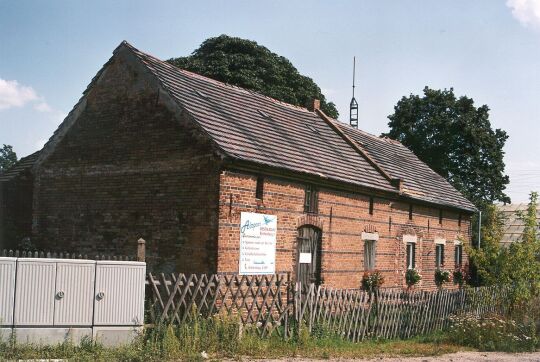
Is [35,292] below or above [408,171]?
below

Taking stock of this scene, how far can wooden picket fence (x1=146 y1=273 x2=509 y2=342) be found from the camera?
11484 millimetres

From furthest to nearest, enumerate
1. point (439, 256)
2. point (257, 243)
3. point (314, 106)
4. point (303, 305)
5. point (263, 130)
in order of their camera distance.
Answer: point (439, 256)
point (314, 106)
point (263, 130)
point (257, 243)
point (303, 305)

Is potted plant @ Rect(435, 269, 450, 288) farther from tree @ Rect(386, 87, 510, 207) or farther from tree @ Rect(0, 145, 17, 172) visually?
tree @ Rect(0, 145, 17, 172)

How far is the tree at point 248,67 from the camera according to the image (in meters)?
34.8

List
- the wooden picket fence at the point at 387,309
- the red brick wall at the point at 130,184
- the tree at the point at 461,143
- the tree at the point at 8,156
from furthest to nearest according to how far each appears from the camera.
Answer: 1. the tree at the point at 8,156
2. the tree at the point at 461,143
3. the red brick wall at the point at 130,184
4. the wooden picket fence at the point at 387,309

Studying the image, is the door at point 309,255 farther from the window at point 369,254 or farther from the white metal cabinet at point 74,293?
the white metal cabinet at point 74,293

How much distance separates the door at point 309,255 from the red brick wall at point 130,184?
11.6ft

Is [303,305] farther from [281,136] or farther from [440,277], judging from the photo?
[440,277]

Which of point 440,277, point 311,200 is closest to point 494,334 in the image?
point 311,200

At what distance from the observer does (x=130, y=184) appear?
16062mm

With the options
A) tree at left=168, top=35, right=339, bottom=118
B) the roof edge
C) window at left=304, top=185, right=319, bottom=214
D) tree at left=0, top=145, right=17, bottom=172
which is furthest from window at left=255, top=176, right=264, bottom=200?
tree at left=0, top=145, right=17, bottom=172

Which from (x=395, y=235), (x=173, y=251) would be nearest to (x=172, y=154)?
(x=173, y=251)

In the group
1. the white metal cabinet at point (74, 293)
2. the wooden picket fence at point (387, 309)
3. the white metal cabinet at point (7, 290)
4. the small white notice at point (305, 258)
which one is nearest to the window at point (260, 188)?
the small white notice at point (305, 258)

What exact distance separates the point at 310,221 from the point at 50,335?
8.63 meters
